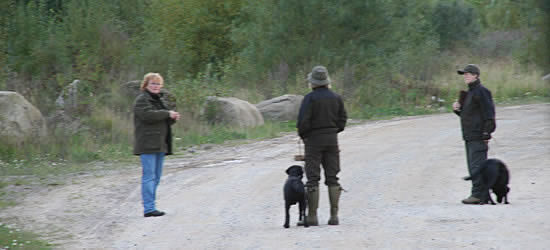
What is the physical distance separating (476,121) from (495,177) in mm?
798

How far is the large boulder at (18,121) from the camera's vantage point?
16436mm

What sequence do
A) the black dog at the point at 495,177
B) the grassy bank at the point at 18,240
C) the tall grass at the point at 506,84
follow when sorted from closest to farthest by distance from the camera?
the grassy bank at the point at 18,240 < the black dog at the point at 495,177 < the tall grass at the point at 506,84

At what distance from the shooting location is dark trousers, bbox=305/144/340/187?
29.0ft

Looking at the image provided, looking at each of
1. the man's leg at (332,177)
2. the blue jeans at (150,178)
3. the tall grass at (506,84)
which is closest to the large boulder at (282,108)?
the tall grass at (506,84)

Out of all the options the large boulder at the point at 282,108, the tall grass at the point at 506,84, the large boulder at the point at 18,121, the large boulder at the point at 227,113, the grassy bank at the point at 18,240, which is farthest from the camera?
the tall grass at the point at 506,84

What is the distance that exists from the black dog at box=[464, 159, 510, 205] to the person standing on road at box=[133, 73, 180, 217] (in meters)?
4.15

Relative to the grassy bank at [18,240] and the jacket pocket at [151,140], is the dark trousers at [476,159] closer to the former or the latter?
the jacket pocket at [151,140]

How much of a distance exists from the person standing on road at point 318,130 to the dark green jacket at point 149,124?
2.16 m

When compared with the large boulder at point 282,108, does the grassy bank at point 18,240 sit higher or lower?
lower

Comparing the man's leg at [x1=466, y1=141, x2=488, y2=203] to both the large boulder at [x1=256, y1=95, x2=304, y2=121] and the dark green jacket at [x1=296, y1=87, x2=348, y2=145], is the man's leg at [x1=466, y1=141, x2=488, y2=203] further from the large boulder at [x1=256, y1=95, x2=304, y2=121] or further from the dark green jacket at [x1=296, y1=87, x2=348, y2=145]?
the large boulder at [x1=256, y1=95, x2=304, y2=121]

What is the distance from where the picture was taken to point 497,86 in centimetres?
3064

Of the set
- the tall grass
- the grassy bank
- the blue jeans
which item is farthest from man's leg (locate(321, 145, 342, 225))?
the tall grass

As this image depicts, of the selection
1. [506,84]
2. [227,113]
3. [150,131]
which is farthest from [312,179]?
[506,84]

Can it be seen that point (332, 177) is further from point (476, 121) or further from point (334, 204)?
point (476, 121)
